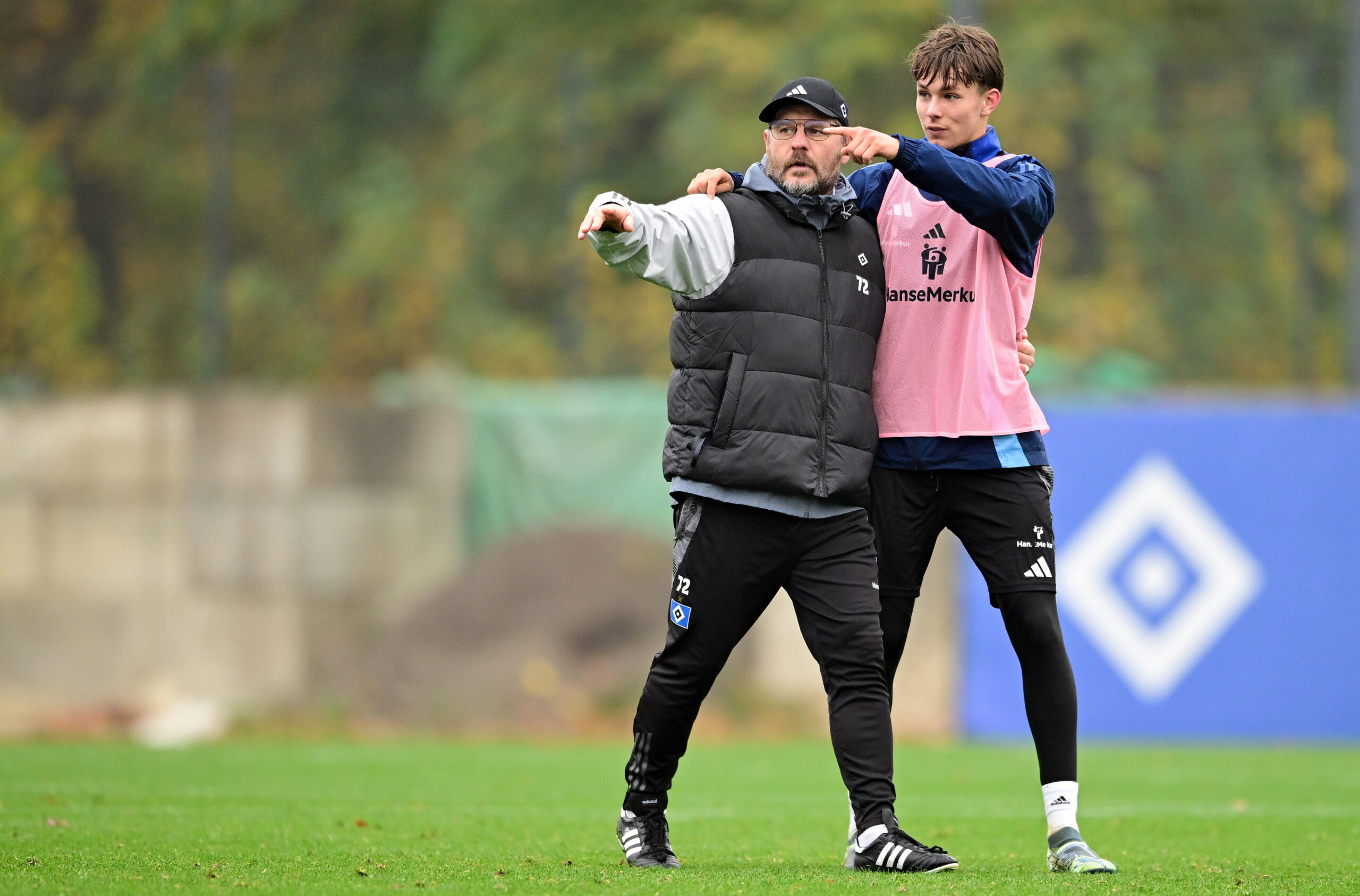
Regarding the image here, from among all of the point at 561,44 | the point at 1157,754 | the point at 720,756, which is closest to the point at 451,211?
the point at 561,44

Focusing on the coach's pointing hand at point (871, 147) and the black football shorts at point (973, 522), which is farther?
the black football shorts at point (973, 522)

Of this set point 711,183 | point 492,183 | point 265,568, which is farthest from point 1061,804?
point 492,183

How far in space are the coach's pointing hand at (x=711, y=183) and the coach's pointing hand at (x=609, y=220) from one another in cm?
45

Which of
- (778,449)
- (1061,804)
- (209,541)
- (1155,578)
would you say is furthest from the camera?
(209,541)

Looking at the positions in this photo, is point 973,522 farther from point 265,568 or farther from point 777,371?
point 265,568

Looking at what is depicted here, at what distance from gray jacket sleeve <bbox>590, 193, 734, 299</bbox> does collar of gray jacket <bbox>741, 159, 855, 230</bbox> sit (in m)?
0.17

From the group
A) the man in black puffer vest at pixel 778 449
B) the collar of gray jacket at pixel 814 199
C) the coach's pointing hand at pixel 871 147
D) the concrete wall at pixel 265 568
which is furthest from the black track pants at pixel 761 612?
the concrete wall at pixel 265 568

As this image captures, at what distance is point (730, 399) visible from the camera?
4848 millimetres

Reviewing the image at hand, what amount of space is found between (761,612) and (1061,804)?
100 centimetres

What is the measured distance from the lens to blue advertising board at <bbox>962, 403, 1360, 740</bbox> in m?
11.3

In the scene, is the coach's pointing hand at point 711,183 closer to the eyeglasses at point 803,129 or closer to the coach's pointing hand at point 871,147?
the eyeglasses at point 803,129

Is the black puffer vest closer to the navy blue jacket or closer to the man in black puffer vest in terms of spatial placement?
the man in black puffer vest

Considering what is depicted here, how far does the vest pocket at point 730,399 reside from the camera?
4848 millimetres

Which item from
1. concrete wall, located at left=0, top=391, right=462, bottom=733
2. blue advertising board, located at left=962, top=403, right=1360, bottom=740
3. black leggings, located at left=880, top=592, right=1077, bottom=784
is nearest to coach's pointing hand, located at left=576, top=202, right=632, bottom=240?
black leggings, located at left=880, top=592, right=1077, bottom=784
